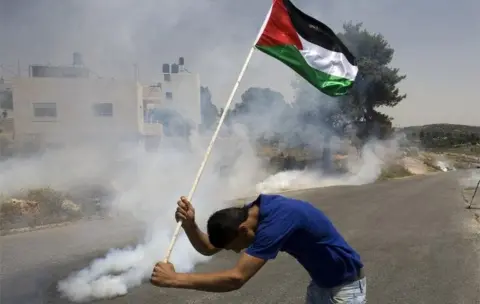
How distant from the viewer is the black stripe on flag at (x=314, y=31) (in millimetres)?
3982

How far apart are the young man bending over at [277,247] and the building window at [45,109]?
14552 millimetres

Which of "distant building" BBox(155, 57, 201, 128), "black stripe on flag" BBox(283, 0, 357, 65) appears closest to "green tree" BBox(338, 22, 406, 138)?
"distant building" BBox(155, 57, 201, 128)

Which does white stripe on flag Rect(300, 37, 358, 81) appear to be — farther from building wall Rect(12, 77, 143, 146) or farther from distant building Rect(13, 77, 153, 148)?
distant building Rect(13, 77, 153, 148)

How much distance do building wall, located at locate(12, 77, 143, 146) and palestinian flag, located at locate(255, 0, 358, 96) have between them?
12.0m

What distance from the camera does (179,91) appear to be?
21062 mm

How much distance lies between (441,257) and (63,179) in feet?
33.6

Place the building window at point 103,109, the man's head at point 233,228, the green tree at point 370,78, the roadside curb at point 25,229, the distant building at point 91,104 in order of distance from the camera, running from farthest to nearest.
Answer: the green tree at point 370,78 → the building window at point 103,109 → the distant building at point 91,104 → the roadside curb at point 25,229 → the man's head at point 233,228

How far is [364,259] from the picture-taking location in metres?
7.14

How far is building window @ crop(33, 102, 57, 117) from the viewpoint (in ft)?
54.6

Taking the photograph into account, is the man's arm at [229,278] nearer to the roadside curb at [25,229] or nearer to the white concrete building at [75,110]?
the roadside curb at [25,229]

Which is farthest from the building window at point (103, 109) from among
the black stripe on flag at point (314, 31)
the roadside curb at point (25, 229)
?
the black stripe on flag at point (314, 31)

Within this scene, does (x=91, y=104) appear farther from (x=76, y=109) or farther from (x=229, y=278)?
(x=229, y=278)

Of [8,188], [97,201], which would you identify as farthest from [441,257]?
[8,188]

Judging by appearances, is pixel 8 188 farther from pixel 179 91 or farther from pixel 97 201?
pixel 179 91
